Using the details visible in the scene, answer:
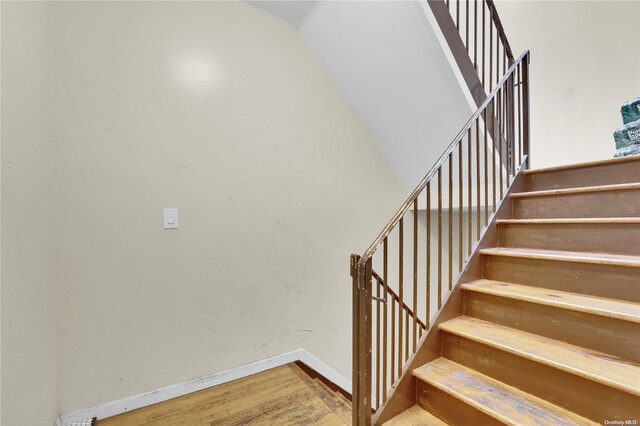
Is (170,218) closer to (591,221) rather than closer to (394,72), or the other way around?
(394,72)

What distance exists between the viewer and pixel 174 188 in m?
1.78

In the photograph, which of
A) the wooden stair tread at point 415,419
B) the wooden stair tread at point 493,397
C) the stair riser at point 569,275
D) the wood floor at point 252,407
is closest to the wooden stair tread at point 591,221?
the stair riser at point 569,275

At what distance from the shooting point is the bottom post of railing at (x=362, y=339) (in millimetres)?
1271

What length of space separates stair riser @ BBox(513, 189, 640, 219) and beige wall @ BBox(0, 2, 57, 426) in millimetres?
2556

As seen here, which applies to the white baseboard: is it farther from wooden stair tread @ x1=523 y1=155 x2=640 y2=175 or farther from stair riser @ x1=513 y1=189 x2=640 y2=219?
wooden stair tread @ x1=523 y1=155 x2=640 y2=175

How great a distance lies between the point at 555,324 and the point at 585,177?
3.25ft

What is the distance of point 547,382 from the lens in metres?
1.11

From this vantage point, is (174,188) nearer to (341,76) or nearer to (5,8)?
(5,8)

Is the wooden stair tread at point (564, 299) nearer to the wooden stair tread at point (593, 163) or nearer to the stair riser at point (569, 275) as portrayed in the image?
the stair riser at point (569, 275)

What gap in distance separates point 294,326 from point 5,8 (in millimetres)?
2201

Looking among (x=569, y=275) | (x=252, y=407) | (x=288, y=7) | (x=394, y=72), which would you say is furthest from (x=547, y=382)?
(x=288, y=7)

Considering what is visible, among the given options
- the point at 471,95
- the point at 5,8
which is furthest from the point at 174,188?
the point at 471,95

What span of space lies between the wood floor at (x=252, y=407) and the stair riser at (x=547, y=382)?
735mm

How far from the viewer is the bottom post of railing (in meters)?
1.27
